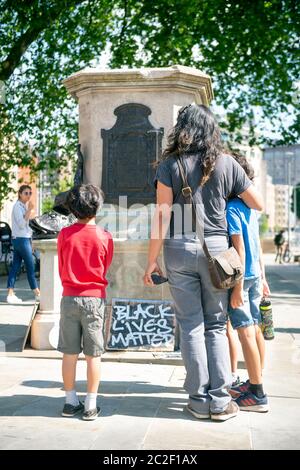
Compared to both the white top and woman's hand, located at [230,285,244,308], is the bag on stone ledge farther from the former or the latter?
the white top

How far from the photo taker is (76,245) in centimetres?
418

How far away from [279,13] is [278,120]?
349cm

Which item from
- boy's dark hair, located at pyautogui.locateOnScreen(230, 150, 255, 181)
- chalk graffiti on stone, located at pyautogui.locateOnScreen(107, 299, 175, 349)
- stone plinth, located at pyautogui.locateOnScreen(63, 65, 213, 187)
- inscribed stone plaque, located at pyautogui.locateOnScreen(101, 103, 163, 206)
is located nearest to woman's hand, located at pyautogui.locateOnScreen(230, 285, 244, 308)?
boy's dark hair, located at pyautogui.locateOnScreen(230, 150, 255, 181)

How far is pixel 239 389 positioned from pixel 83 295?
1358 millimetres

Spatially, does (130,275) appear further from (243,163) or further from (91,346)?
(91,346)

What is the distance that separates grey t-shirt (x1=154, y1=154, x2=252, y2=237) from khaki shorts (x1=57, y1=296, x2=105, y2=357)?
28.7 inches

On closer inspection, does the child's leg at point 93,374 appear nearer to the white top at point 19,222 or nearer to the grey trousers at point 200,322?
the grey trousers at point 200,322

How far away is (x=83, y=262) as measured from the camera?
13.7 feet

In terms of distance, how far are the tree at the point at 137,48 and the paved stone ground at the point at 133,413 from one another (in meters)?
12.7

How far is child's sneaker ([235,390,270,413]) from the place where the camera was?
14.4 ft

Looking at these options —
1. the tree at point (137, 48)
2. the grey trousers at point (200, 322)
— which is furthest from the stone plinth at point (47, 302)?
the tree at point (137, 48)

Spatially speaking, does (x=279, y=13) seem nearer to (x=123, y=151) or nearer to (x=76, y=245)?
(x=123, y=151)

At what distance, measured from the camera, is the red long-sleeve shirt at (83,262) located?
4.16 meters
